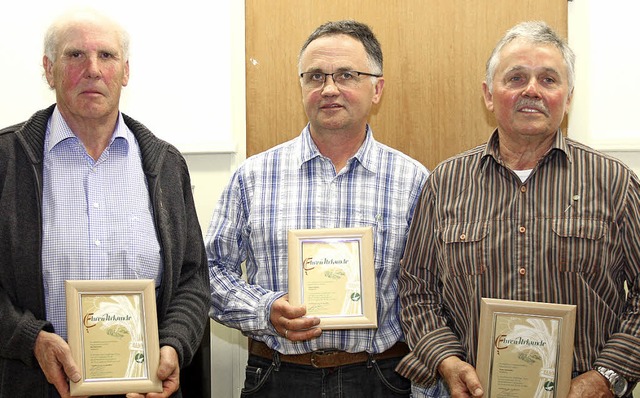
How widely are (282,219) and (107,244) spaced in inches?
25.8

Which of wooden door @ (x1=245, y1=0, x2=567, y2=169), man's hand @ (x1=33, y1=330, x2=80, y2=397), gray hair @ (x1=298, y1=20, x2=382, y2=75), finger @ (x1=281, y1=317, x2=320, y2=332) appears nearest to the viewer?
man's hand @ (x1=33, y1=330, x2=80, y2=397)

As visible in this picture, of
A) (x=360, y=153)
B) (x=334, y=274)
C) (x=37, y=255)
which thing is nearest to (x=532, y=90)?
(x=360, y=153)

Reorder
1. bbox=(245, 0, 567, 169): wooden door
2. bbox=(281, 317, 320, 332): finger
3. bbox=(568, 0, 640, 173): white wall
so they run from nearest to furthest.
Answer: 1. bbox=(281, 317, 320, 332): finger
2. bbox=(568, 0, 640, 173): white wall
3. bbox=(245, 0, 567, 169): wooden door

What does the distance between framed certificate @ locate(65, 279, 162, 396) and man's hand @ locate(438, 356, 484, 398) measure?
92 centimetres

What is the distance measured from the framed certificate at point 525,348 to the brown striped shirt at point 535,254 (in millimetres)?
139

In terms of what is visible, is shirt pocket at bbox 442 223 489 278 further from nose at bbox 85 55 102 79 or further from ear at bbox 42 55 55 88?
ear at bbox 42 55 55 88

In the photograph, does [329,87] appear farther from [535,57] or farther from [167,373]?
[167,373]

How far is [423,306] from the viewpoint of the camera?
7.97 feet

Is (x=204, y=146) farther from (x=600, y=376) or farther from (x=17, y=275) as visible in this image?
(x=600, y=376)

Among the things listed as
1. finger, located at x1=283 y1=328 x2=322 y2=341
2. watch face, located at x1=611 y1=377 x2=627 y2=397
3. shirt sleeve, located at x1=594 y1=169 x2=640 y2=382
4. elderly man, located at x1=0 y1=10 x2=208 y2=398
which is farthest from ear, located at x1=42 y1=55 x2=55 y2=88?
watch face, located at x1=611 y1=377 x2=627 y2=397

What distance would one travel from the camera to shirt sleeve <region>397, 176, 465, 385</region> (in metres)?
2.34

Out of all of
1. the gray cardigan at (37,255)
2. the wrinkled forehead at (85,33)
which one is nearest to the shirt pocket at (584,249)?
the gray cardigan at (37,255)

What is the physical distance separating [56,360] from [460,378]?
1.26 m

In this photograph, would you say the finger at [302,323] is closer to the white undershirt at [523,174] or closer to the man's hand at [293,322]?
the man's hand at [293,322]
